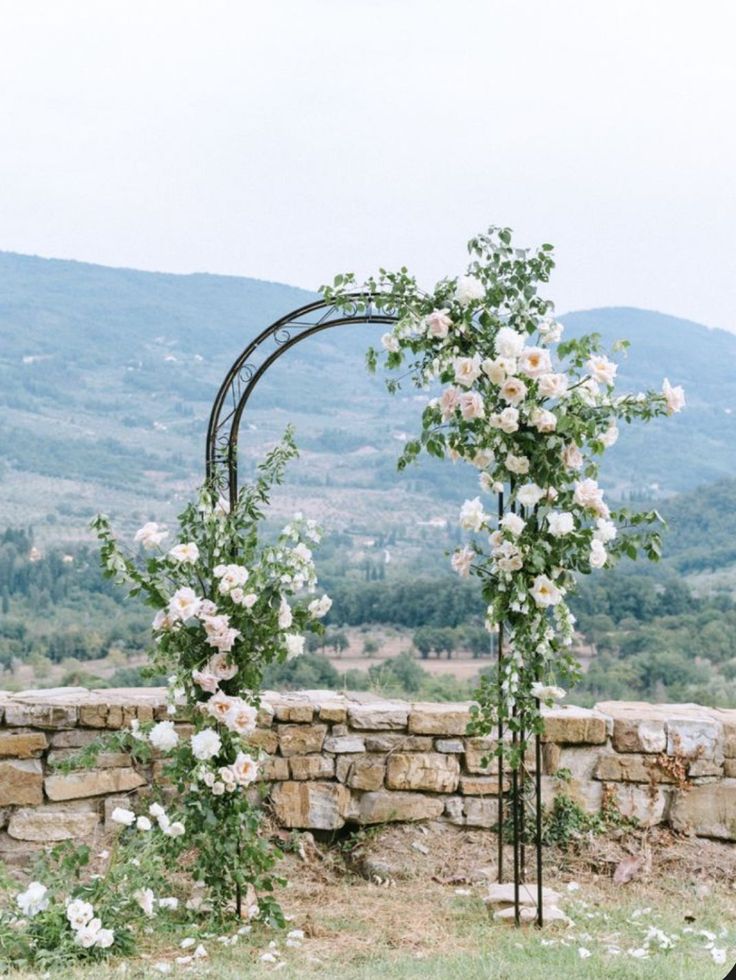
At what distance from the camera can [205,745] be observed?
3609mm

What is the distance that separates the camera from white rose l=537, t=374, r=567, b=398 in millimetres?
3471

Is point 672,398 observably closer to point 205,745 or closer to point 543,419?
point 543,419

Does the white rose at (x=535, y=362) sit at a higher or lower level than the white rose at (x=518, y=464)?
higher

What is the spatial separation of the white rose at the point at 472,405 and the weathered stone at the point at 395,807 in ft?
6.38

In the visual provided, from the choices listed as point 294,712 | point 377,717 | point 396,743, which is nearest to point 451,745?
point 396,743

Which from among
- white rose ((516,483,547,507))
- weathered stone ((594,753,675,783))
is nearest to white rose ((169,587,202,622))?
white rose ((516,483,547,507))

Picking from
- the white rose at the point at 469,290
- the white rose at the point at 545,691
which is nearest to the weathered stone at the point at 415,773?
the white rose at the point at 545,691

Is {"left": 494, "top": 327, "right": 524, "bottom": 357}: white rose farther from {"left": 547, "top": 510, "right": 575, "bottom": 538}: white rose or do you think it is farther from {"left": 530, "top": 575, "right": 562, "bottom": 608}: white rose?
{"left": 530, "top": 575, "right": 562, "bottom": 608}: white rose

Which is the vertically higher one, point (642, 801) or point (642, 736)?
point (642, 736)

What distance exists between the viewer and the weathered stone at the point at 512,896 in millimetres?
4004

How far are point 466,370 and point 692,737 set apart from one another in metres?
2.16

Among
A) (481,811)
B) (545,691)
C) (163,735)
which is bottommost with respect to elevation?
(481,811)

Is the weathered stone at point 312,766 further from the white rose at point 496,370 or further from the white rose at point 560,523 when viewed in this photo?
the white rose at point 496,370

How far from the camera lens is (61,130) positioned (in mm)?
25438
